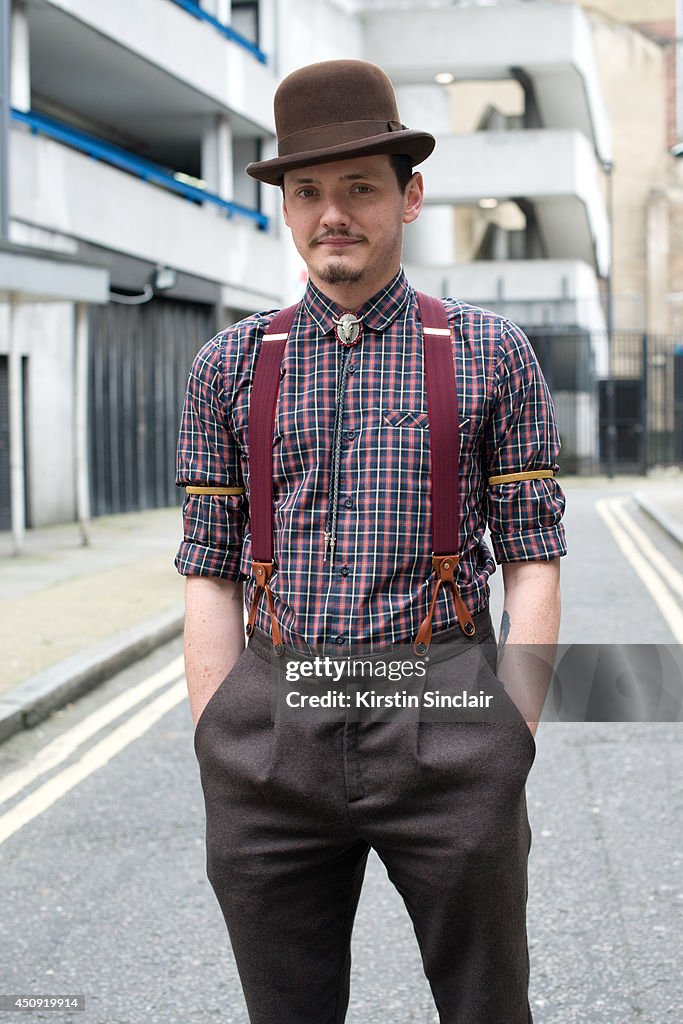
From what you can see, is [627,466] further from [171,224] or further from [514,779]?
[514,779]

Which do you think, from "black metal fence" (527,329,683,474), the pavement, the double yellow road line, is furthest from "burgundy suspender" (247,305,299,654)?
"black metal fence" (527,329,683,474)

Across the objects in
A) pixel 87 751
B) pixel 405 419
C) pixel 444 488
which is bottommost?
pixel 87 751

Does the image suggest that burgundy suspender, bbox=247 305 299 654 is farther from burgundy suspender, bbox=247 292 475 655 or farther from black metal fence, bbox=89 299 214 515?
black metal fence, bbox=89 299 214 515

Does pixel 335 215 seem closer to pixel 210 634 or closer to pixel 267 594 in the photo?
pixel 267 594

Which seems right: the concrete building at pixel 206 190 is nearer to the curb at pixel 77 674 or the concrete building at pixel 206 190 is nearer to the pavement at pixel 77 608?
the pavement at pixel 77 608

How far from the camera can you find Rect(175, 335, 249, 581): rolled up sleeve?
6.89 ft

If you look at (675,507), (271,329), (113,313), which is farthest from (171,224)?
(271,329)

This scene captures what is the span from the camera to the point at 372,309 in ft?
6.72

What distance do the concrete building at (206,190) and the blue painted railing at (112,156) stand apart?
2.8 inches

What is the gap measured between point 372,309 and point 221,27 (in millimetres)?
22916

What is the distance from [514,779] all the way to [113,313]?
61.2ft

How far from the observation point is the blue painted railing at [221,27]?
21.8 metres

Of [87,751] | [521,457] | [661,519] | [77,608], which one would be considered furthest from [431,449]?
[661,519]

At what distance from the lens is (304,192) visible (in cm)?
203
